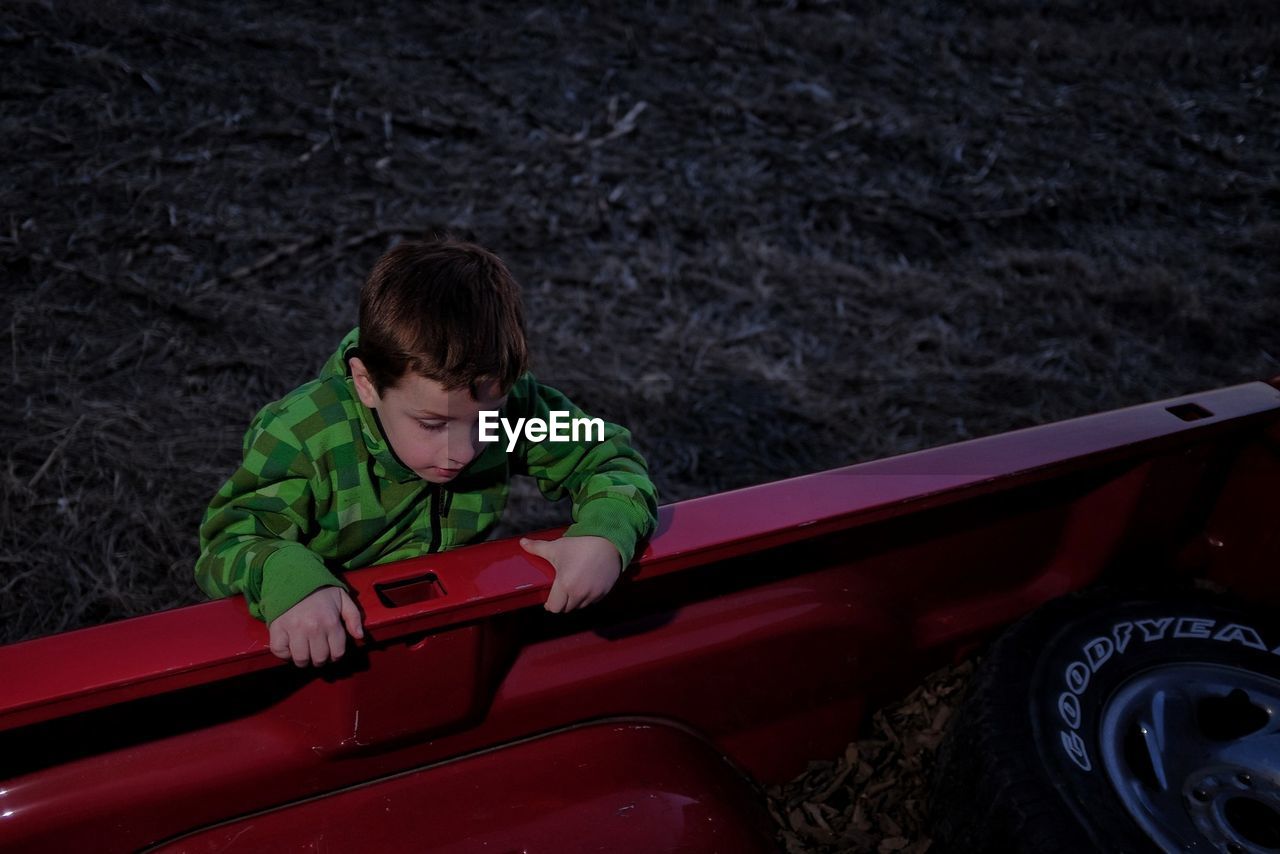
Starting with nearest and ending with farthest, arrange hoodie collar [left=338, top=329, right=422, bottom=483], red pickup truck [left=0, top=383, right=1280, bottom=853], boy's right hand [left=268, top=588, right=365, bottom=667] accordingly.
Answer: boy's right hand [left=268, top=588, right=365, bottom=667] → red pickup truck [left=0, top=383, right=1280, bottom=853] → hoodie collar [left=338, top=329, right=422, bottom=483]

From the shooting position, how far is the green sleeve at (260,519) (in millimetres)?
1431

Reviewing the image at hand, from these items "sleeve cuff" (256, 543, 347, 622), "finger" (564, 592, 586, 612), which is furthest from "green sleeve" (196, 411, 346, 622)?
"finger" (564, 592, 586, 612)

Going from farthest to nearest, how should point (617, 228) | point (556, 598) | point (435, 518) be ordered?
point (617, 228), point (435, 518), point (556, 598)

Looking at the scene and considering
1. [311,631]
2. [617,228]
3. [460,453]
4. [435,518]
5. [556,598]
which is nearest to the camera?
[311,631]

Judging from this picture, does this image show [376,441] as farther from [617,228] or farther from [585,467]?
[617,228]

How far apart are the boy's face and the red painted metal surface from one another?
0.49 metres

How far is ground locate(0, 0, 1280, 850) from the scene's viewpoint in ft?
11.0

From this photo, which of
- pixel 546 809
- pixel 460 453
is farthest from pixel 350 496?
pixel 546 809

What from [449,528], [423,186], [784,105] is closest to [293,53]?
[423,186]

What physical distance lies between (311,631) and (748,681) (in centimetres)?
86

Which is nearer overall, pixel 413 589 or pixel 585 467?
pixel 413 589

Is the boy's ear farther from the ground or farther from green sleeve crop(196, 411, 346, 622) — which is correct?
the ground

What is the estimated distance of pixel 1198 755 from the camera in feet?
5.97

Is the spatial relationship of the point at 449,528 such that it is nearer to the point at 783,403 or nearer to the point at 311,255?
the point at 783,403
